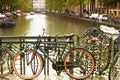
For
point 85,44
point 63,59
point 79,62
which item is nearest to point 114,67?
point 79,62

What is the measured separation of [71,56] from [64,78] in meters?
0.76

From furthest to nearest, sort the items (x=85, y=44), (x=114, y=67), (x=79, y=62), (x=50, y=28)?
(x=50, y=28)
(x=85, y=44)
(x=79, y=62)
(x=114, y=67)

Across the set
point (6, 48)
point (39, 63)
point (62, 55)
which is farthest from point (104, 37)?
point (6, 48)

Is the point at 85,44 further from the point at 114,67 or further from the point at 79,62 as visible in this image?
the point at 114,67

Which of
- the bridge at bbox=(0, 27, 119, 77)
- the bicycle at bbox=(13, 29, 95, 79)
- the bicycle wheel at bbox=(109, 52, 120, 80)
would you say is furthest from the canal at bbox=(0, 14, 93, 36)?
the bicycle wheel at bbox=(109, 52, 120, 80)

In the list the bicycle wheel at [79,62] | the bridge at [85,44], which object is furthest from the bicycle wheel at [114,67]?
the bridge at [85,44]

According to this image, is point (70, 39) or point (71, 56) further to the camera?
point (70, 39)

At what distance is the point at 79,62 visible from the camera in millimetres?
9086

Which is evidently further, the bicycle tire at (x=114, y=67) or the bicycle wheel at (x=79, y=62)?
the bicycle wheel at (x=79, y=62)

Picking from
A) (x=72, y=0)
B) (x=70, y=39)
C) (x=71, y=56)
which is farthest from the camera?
(x=72, y=0)

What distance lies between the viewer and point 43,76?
9.54 meters

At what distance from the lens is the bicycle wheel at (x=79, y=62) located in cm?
880

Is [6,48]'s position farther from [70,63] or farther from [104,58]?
[104,58]

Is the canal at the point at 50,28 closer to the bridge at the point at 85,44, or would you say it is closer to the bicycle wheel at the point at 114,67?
the bridge at the point at 85,44
